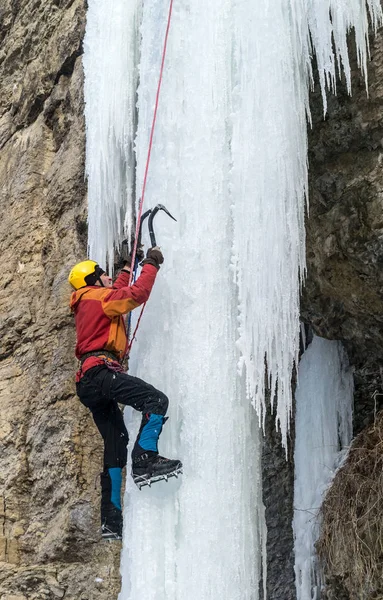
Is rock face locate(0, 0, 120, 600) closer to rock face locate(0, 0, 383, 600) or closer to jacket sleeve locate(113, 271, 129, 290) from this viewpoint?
rock face locate(0, 0, 383, 600)

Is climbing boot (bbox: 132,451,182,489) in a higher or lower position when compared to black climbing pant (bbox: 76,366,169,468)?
lower

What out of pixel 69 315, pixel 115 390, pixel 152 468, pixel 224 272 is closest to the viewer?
pixel 152 468

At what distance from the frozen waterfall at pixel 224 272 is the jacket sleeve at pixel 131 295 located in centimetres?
34

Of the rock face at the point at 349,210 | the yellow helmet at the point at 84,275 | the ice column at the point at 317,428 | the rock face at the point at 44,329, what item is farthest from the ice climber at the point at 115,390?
the ice column at the point at 317,428

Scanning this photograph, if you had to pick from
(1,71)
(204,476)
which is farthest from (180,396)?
(1,71)

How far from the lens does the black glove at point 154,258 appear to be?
464 cm

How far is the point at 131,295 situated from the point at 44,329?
1553 millimetres

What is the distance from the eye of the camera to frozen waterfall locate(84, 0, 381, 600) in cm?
444

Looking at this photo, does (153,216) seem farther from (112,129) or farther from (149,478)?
(149,478)

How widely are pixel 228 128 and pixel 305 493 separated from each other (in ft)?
8.35

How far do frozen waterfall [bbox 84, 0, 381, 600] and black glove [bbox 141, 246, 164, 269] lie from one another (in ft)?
0.83

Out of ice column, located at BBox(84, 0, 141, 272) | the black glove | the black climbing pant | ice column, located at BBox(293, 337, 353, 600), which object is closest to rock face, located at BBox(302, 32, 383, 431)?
ice column, located at BBox(293, 337, 353, 600)

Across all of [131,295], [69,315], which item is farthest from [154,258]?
[69,315]

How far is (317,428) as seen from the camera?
582cm
